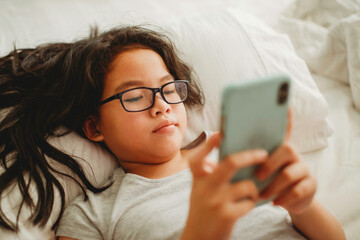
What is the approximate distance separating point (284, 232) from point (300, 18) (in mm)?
1170

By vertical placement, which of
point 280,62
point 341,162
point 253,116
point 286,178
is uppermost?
point 253,116

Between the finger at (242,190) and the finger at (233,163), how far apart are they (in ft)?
0.09

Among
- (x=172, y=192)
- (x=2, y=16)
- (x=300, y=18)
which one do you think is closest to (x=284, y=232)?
(x=172, y=192)

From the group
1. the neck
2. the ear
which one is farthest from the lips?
the ear

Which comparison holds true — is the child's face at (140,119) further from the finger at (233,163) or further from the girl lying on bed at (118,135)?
the finger at (233,163)

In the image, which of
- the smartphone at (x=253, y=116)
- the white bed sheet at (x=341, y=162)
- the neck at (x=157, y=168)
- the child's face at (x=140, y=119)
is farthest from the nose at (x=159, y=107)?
the white bed sheet at (x=341, y=162)

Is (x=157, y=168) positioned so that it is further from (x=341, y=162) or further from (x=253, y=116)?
(x=341, y=162)

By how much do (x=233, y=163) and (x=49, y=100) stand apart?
71cm

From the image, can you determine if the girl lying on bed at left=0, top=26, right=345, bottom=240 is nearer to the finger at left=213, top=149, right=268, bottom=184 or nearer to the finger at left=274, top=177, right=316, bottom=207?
the finger at left=274, top=177, right=316, bottom=207

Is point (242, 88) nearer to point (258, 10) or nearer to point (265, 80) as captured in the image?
point (265, 80)

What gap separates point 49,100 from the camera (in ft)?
2.97

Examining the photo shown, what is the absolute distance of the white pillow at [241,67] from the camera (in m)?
1.07

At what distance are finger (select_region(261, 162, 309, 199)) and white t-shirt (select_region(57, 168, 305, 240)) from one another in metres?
0.27

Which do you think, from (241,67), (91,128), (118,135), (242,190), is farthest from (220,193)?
(241,67)
